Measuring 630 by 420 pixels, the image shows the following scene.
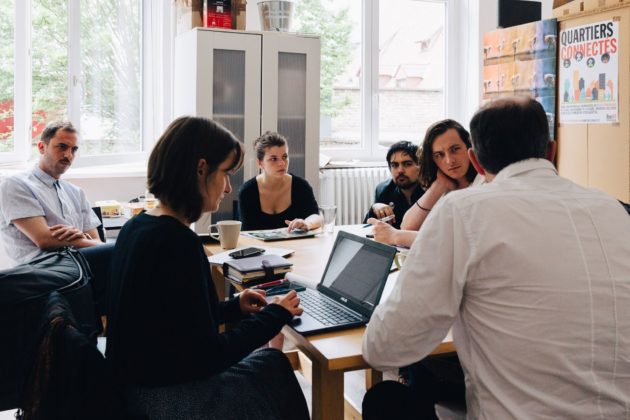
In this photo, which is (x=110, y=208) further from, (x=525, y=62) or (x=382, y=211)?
(x=525, y=62)

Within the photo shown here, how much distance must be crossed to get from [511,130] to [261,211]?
2.11 metres

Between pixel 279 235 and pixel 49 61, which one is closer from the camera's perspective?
pixel 279 235

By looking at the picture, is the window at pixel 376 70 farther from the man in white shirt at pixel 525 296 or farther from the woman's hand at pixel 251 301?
the man in white shirt at pixel 525 296

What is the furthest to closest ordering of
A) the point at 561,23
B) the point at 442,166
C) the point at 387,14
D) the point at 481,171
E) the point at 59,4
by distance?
the point at 387,14 → the point at 59,4 → the point at 561,23 → the point at 442,166 → the point at 481,171

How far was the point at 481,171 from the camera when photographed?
1.33 m

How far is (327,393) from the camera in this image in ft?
4.36

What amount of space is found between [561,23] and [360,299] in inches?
94.6

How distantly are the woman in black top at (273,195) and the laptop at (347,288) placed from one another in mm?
1411

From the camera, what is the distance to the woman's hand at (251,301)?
1.67m

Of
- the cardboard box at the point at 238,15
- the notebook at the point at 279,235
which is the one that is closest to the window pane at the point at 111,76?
the cardboard box at the point at 238,15

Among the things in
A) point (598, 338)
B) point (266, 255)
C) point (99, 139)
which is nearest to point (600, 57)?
point (266, 255)

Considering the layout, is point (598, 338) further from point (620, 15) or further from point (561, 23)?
point (561, 23)

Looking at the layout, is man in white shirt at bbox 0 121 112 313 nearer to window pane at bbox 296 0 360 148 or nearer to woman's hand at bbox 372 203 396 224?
woman's hand at bbox 372 203 396 224

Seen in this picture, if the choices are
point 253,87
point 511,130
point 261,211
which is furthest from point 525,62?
point 511,130
